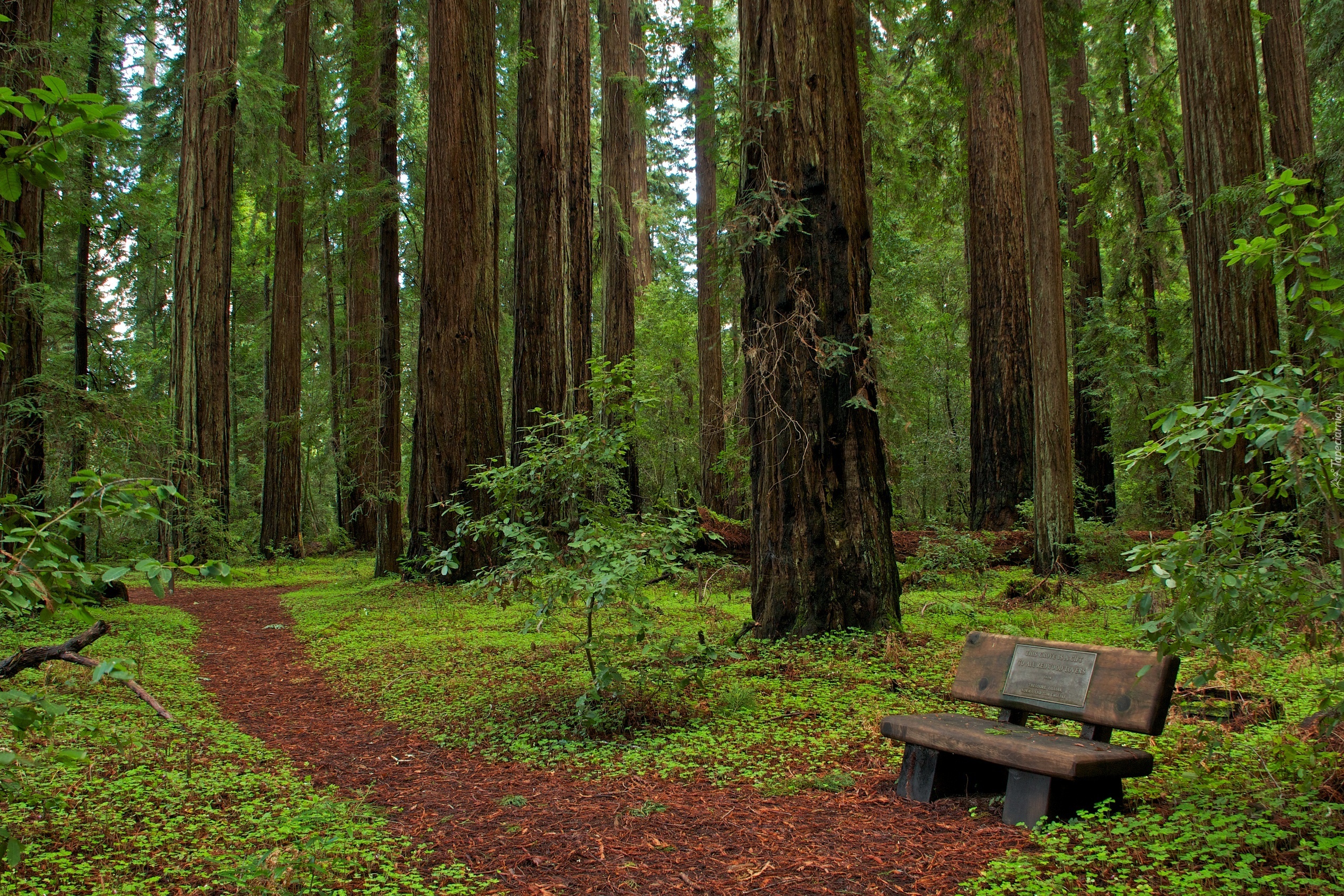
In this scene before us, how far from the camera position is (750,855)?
3.38 m

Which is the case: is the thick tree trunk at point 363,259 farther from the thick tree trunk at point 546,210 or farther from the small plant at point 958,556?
the small plant at point 958,556

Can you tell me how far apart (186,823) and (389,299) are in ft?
41.2

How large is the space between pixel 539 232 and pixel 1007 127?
24.2ft

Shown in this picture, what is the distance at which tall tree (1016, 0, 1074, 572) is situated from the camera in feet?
29.1

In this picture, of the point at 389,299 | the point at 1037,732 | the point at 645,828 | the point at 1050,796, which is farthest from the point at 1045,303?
the point at 389,299

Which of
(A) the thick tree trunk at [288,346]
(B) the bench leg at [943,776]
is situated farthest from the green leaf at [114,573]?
(A) the thick tree trunk at [288,346]

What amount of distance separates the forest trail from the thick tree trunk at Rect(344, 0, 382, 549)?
9.45 meters

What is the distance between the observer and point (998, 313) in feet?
41.9

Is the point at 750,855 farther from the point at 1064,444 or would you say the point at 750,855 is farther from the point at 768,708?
the point at 1064,444

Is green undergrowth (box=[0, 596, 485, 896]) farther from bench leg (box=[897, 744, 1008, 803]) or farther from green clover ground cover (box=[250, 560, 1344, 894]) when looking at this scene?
bench leg (box=[897, 744, 1008, 803])

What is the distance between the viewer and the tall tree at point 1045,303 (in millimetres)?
8883

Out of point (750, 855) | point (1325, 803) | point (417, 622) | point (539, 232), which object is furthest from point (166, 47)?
point (1325, 803)

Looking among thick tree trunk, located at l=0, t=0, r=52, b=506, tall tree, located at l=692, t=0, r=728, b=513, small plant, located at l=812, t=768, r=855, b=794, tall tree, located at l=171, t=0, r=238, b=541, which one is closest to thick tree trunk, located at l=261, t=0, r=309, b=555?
tall tree, located at l=171, t=0, r=238, b=541

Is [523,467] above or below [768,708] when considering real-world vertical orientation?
above
